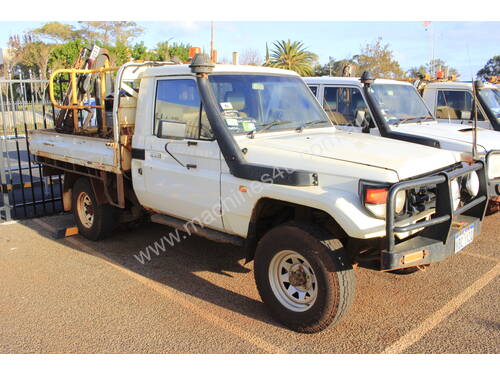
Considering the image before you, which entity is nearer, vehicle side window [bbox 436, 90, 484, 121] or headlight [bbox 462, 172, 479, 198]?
headlight [bbox 462, 172, 479, 198]

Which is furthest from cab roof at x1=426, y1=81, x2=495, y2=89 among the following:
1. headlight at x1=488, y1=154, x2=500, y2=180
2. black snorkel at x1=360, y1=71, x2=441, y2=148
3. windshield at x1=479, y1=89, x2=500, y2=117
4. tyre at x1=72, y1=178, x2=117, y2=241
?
tyre at x1=72, y1=178, x2=117, y2=241

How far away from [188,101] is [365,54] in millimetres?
22528

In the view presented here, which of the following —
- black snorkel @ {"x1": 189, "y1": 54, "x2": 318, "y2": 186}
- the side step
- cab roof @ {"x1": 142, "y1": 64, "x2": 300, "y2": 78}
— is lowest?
the side step

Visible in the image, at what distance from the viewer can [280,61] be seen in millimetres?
28062

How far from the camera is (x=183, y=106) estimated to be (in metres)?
4.47

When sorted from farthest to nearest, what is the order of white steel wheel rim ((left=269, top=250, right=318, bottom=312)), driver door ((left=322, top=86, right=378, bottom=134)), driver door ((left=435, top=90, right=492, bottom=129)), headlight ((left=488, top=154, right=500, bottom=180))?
driver door ((left=435, top=90, right=492, bottom=129)) → driver door ((left=322, top=86, right=378, bottom=134)) → headlight ((left=488, top=154, right=500, bottom=180)) → white steel wheel rim ((left=269, top=250, right=318, bottom=312))

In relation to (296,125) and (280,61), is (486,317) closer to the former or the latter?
(296,125)

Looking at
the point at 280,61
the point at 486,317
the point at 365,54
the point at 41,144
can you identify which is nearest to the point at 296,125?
the point at 486,317

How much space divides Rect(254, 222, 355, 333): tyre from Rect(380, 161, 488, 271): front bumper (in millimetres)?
373

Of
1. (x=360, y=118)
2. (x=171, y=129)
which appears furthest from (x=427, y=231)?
(x=360, y=118)

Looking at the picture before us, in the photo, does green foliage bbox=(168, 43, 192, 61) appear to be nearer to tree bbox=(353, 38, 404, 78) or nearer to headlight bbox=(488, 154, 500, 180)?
tree bbox=(353, 38, 404, 78)

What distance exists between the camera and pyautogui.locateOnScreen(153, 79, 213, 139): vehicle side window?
423 centimetres

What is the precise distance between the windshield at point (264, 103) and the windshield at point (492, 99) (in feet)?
16.0

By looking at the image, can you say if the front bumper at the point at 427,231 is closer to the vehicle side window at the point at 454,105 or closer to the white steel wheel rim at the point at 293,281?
the white steel wheel rim at the point at 293,281
